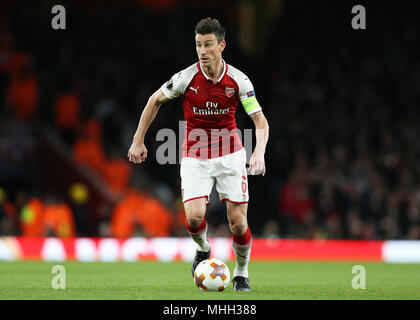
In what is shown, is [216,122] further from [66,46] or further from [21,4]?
[21,4]

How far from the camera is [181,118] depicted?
19.3 m

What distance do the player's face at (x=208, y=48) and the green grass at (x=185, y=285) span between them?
→ 219 centimetres

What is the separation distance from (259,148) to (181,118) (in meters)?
11.7

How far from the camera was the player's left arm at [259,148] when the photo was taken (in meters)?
7.45

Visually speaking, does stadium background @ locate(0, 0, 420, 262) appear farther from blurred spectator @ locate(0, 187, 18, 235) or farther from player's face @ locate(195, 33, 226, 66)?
player's face @ locate(195, 33, 226, 66)

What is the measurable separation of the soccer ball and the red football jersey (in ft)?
3.50

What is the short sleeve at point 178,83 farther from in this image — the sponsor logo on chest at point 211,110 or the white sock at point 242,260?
the white sock at point 242,260

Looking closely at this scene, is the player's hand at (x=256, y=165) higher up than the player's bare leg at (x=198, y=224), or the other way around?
the player's hand at (x=256, y=165)

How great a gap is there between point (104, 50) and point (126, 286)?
529 inches

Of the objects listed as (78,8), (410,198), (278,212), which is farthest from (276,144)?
(78,8)

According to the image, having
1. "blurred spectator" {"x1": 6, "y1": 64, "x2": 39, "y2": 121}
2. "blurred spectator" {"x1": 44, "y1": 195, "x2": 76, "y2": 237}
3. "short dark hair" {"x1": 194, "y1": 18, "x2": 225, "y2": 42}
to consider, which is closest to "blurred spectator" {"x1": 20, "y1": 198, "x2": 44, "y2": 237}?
"blurred spectator" {"x1": 44, "y1": 195, "x2": 76, "y2": 237}

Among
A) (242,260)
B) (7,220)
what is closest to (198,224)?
(242,260)

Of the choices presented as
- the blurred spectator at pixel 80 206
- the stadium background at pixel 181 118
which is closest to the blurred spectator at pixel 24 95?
the stadium background at pixel 181 118

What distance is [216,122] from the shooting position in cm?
809
